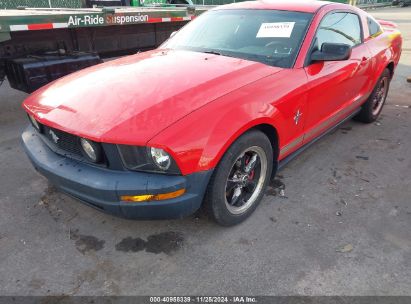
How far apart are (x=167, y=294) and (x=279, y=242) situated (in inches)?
36.1

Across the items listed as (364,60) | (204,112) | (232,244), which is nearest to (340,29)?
(364,60)

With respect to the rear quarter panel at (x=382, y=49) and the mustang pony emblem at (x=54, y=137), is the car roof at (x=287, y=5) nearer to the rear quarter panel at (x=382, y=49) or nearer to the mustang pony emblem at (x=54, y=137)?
the rear quarter panel at (x=382, y=49)

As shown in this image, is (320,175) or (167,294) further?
(320,175)

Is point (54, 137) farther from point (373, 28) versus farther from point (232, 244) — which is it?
point (373, 28)

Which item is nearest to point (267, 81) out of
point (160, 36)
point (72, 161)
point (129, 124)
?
point (129, 124)

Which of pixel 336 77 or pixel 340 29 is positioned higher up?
pixel 340 29

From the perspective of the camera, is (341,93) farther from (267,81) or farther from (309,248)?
(309,248)

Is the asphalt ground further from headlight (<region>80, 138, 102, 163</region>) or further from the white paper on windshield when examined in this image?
the white paper on windshield

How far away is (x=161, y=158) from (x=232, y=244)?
92cm

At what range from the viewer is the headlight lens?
6.89 ft

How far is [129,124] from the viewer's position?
2.18 meters

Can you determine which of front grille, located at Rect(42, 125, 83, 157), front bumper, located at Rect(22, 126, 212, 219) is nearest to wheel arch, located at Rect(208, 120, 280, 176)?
front bumper, located at Rect(22, 126, 212, 219)

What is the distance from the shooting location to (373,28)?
4426 millimetres

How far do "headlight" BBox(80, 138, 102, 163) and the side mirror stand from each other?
1.99m
